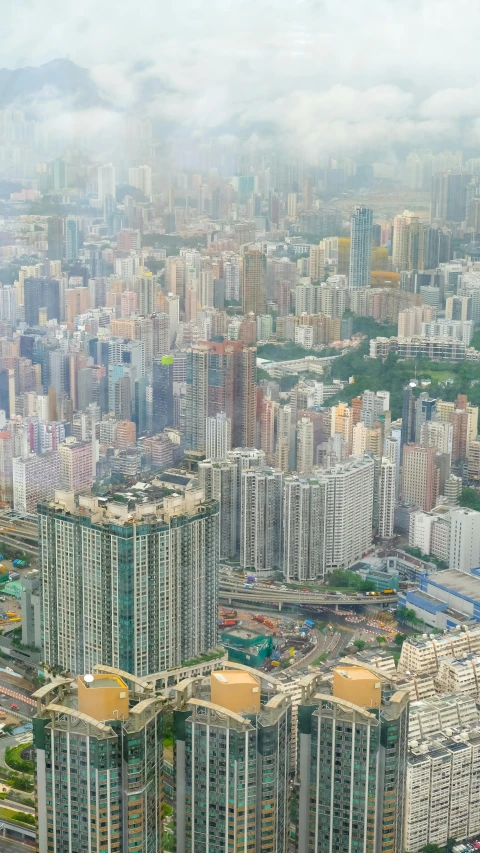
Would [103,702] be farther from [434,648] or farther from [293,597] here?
[293,597]

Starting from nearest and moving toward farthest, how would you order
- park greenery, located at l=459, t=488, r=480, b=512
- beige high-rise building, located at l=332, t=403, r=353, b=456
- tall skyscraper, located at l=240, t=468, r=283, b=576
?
tall skyscraper, located at l=240, t=468, r=283, b=576
park greenery, located at l=459, t=488, r=480, b=512
beige high-rise building, located at l=332, t=403, r=353, b=456

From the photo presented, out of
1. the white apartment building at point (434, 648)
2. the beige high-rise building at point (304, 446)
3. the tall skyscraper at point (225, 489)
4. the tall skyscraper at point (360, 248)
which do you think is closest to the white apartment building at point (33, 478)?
the tall skyscraper at point (225, 489)

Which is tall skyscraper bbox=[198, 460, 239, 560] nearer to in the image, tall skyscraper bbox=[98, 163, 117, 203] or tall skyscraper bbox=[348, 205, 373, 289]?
tall skyscraper bbox=[98, 163, 117, 203]

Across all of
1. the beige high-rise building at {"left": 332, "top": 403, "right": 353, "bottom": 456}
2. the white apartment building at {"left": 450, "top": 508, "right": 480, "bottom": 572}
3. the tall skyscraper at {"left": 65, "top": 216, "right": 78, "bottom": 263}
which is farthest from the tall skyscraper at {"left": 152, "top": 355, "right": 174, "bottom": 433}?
the white apartment building at {"left": 450, "top": 508, "right": 480, "bottom": 572}

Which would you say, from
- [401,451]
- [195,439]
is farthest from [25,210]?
[401,451]

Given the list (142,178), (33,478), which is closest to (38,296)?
(142,178)

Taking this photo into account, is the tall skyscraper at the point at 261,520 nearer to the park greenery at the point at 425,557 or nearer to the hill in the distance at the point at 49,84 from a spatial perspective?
the park greenery at the point at 425,557
